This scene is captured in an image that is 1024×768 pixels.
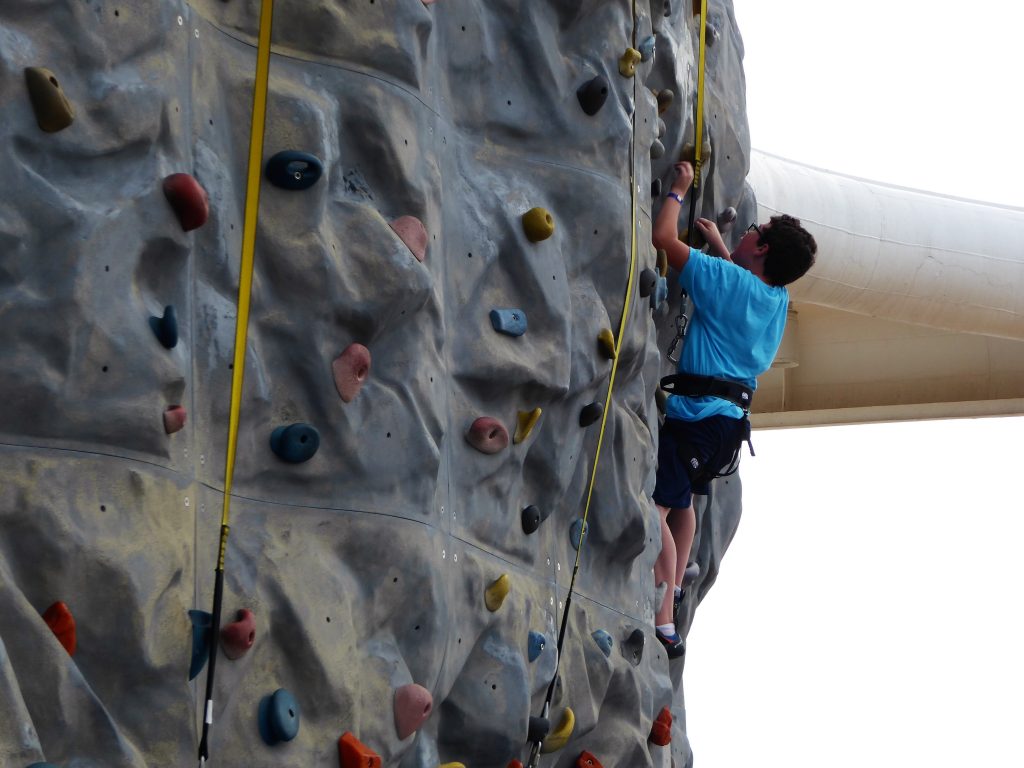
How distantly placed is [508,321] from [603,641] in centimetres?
102

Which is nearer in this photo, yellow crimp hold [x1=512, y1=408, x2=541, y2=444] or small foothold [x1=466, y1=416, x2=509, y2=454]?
small foothold [x1=466, y1=416, x2=509, y2=454]

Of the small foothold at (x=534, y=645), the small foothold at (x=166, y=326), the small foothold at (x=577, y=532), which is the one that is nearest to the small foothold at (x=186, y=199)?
the small foothold at (x=166, y=326)

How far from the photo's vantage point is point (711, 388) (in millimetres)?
4723

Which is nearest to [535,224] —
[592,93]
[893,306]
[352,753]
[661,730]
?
[592,93]

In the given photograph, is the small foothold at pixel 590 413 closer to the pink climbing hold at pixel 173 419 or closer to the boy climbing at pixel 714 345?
the boy climbing at pixel 714 345

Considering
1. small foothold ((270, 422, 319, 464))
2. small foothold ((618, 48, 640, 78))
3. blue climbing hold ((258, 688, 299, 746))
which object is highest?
small foothold ((618, 48, 640, 78))

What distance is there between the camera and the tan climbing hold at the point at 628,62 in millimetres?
4164

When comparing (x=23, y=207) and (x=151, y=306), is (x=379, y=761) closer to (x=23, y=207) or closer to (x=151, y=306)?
(x=151, y=306)

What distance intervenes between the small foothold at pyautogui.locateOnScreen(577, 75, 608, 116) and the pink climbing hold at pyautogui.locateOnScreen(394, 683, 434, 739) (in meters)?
1.59

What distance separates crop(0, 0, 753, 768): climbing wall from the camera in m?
2.52

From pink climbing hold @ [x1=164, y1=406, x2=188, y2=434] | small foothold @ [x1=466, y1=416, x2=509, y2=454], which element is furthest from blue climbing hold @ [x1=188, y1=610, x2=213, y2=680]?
small foothold @ [x1=466, y1=416, x2=509, y2=454]

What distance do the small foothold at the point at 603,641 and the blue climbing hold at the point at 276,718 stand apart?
1.44m

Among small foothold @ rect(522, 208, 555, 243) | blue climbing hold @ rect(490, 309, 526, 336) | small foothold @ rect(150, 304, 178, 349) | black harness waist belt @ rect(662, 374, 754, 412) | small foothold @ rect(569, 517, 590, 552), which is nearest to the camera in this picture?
small foothold @ rect(150, 304, 178, 349)

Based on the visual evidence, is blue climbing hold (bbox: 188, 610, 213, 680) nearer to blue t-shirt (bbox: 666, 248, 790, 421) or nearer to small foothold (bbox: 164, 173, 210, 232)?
small foothold (bbox: 164, 173, 210, 232)
